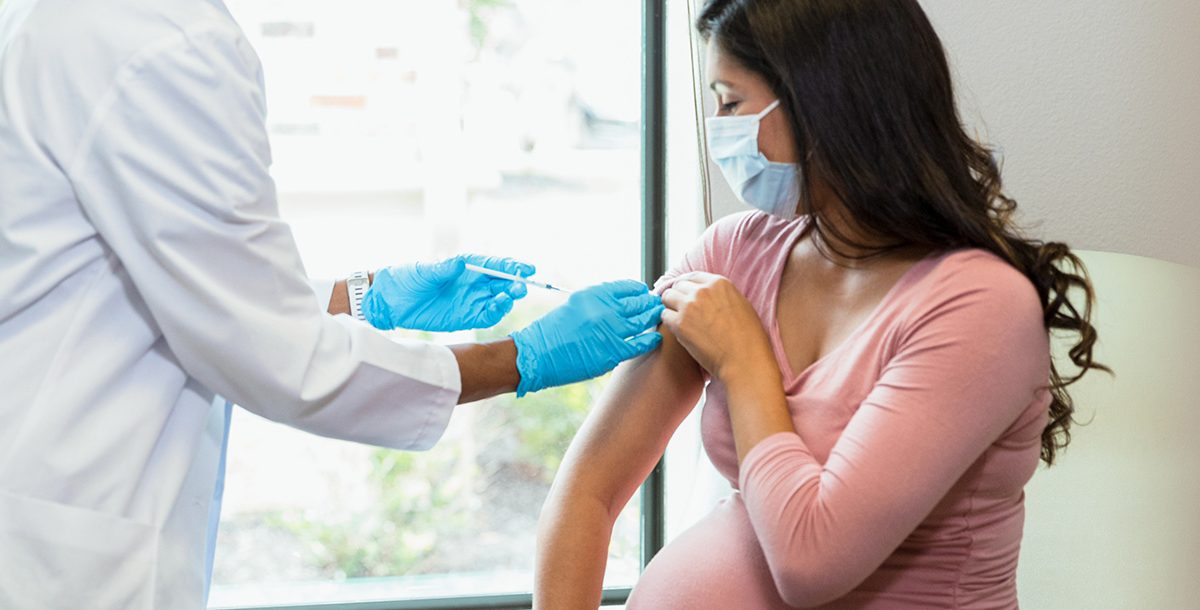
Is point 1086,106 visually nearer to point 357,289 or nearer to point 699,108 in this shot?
point 699,108

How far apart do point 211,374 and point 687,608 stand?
1.99 feet

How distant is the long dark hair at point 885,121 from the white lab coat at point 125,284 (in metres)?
0.60

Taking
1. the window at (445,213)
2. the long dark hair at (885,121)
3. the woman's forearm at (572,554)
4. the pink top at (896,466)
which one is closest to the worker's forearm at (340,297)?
the woman's forearm at (572,554)

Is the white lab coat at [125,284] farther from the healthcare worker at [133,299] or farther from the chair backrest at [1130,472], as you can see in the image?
the chair backrest at [1130,472]

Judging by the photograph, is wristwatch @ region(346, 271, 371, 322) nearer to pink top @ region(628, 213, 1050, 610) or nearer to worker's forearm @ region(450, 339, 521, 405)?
worker's forearm @ region(450, 339, 521, 405)

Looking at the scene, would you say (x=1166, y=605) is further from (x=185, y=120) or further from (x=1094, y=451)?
(x=185, y=120)

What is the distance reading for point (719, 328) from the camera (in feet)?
4.46

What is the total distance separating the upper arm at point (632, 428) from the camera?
5.03 feet

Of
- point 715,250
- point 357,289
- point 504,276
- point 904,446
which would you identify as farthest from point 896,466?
point 357,289

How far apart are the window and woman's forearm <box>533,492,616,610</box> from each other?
1.01 meters

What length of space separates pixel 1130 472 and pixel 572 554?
845 millimetres

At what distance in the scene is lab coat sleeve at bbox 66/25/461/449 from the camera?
1.17 meters

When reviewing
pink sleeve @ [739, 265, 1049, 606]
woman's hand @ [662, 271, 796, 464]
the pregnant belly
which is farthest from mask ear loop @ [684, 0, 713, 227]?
pink sleeve @ [739, 265, 1049, 606]

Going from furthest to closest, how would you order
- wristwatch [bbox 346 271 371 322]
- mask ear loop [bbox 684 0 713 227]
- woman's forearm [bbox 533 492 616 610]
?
mask ear loop [bbox 684 0 713 227] → wristwatch [bbox 346 271 371 322] → woman's forearm [bbox 533 492 616 610]
